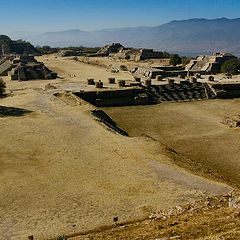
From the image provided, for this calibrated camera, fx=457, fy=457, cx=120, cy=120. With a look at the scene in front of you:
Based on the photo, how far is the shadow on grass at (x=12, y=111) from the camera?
30.4 metres

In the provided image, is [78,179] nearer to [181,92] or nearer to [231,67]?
[181,92]

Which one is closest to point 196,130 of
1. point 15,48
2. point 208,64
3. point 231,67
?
point 231,67

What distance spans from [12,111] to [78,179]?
14642mm

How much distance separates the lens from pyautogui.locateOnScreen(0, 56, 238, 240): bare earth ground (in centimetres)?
1547

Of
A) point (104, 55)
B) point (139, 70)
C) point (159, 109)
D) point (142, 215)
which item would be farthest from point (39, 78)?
point (104, 55)

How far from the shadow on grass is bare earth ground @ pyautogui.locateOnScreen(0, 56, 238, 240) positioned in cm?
93

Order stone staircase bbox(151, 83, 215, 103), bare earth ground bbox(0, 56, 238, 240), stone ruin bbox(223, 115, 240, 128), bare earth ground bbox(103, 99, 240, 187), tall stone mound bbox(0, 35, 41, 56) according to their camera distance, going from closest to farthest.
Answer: bare earth ground bbox(0, 56, 238, 240) → bare earth ground bbox(103, 99, 240, 187) → stone ruin bbox(223, 115, 240, 128) → stone staircase bbox(151, 83, 215, 103) → tall stone mound bbox(0, 35, 41, 56)

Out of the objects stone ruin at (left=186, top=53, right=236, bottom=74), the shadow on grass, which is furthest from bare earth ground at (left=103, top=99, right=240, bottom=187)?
stone ruin at (left=186, top=53, right=236, bottom=74)

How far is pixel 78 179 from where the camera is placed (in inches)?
735

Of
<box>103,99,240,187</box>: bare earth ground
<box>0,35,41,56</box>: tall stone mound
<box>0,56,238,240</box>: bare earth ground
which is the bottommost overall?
<box>103,99,240,187</box>: bare earth ground

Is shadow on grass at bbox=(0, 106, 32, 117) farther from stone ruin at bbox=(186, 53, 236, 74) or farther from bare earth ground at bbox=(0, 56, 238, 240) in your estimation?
stone ruin at bbox=(186, 53, 236, 74)

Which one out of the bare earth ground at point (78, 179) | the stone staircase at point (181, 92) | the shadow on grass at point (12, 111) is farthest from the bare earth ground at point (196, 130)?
the shadow on grass at point (12, 111)

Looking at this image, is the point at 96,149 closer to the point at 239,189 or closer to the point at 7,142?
the point at 7,142

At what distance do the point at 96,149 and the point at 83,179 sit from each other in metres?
4.17
